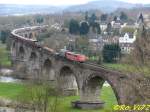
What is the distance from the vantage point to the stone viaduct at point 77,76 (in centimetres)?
3533

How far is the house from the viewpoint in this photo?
98713mm

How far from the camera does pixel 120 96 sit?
151 ft

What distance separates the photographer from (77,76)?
5606cm

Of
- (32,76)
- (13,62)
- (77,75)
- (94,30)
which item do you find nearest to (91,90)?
(77,75)

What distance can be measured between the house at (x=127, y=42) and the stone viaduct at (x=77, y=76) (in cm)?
1944

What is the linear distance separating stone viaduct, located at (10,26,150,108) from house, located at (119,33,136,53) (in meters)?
19.4

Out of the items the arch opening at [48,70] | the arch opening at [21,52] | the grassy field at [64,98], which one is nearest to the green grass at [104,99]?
the grassy field at [64,98]

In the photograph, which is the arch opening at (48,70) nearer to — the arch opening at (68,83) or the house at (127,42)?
the arch opening at (68,83)

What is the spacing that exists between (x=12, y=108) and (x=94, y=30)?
8008 centimetres

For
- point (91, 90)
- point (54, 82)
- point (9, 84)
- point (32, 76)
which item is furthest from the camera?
point (32, 76)

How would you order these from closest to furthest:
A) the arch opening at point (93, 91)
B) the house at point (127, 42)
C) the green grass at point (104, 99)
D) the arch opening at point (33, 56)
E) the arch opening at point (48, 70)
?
the green grass at point (104, 99), the arch opening at point (93, 91), the arch opening at point (48, 70), the arch opening at point (33, 56), the house at point (127, 42)

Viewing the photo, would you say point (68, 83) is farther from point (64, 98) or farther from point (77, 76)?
point (77, 76)

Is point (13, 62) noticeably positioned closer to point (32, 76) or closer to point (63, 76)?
point (32, 76)

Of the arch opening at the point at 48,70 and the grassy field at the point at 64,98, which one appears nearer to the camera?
the grassy field at the point at 64,98
